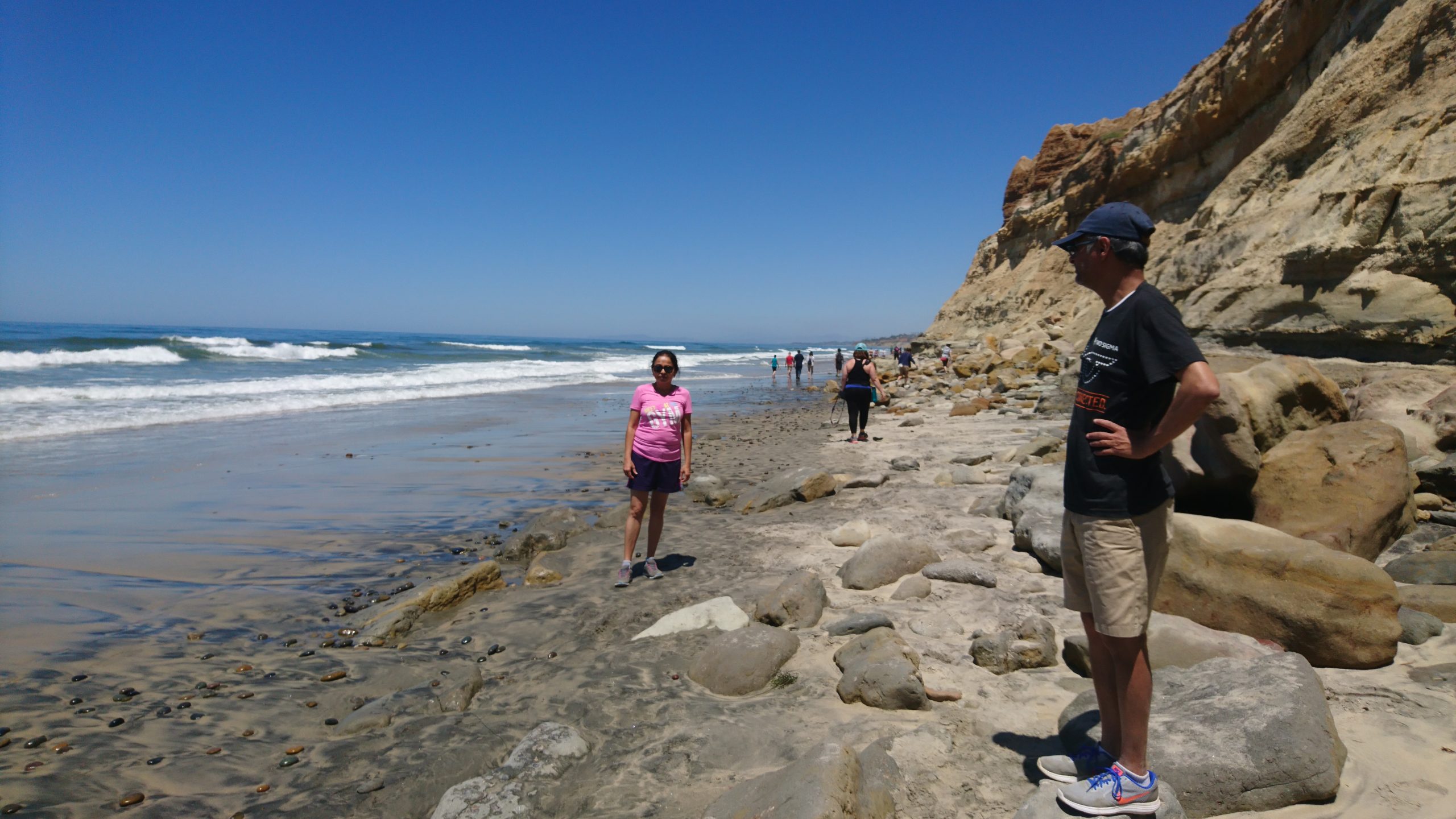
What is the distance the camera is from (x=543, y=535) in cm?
710

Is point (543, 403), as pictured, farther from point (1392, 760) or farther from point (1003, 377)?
point (1392, 760)

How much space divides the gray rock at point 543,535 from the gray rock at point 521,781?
143 inches

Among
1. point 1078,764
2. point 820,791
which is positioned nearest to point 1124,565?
point 1078,764

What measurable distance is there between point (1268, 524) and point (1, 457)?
15.8m

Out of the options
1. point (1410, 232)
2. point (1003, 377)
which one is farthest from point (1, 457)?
point (1003, 377)

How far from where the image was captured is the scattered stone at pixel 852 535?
6344 mm

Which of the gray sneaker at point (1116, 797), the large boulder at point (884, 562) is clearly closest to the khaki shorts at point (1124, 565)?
the gray sneaker at point (1116, 797)

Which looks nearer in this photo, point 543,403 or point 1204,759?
point 1204,759

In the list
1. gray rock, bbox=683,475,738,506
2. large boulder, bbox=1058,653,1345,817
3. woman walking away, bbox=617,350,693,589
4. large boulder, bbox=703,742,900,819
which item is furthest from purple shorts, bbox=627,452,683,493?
large boulder, bbox=1058,653,1345,817

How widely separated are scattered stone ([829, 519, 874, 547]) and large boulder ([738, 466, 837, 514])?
162 cm

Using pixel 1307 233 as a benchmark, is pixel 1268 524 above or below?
below

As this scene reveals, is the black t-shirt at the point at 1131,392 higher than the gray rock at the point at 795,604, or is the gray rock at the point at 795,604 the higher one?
the black t-shirt at the point at 1131,392

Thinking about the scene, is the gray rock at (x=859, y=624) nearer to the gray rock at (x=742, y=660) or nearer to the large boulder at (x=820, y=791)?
the gray rock at (x=742, y=660)

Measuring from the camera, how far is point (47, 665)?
4.40 m
